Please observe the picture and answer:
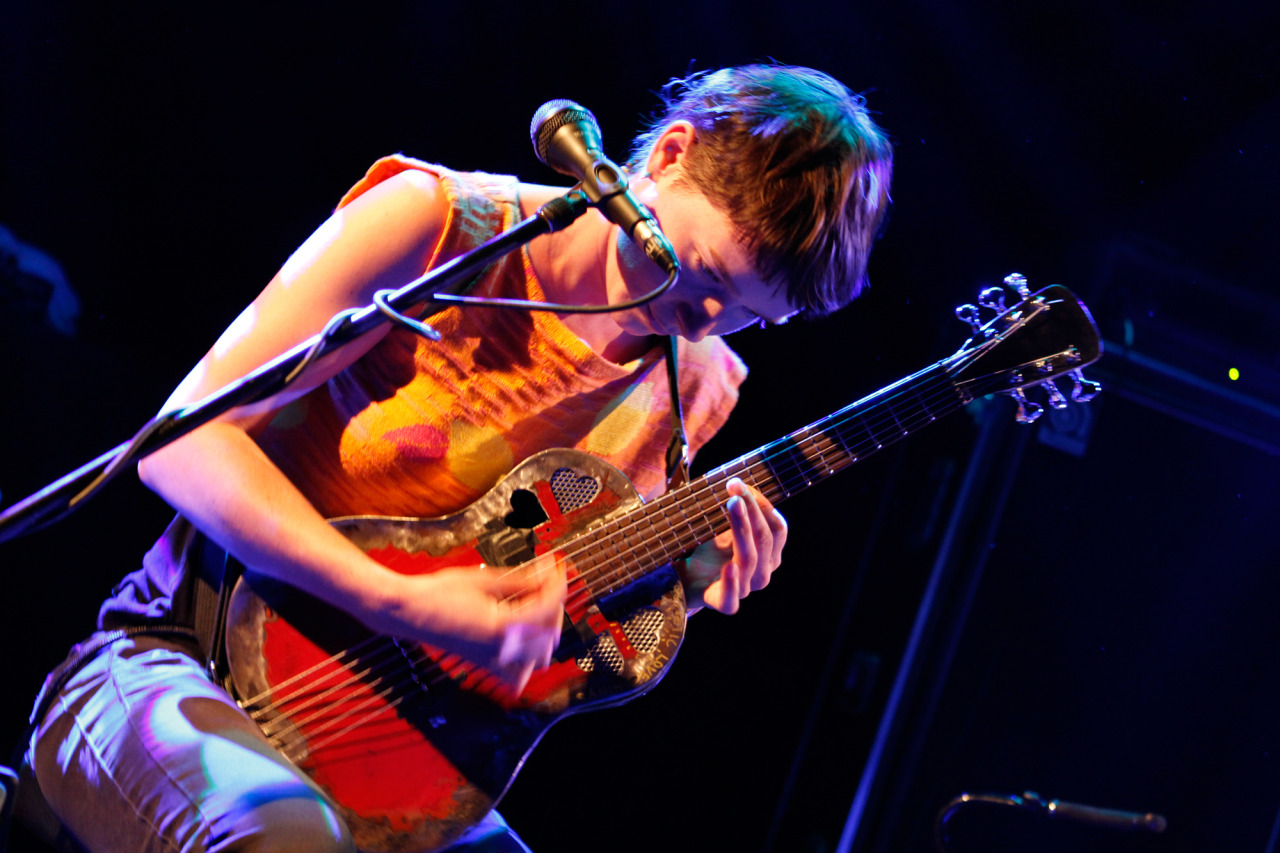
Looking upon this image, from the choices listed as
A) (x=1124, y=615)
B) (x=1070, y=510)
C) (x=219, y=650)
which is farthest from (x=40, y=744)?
(x=1124, y=615)

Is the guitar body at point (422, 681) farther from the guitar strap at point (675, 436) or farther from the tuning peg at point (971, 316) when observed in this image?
the tuning peg at point (971, 316)

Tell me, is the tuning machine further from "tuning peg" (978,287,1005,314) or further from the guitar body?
the guitar body

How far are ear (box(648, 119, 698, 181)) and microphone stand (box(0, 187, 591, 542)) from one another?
1.91 ft

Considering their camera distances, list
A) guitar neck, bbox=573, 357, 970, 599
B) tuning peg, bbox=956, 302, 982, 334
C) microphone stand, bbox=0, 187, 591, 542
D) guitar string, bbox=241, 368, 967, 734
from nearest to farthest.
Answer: microphone stand, bbox=0, 187, 591, 542 → guitar neck, bbox=573, 357, 970, 599 → guitar string, bbox=241, 368, 967, 734 → tuning peg, bbox=956, 302, 982, 334

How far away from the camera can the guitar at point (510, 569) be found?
4.90 ft

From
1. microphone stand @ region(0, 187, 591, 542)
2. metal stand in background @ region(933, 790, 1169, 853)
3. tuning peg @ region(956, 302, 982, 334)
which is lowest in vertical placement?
metal stand in background @ region(933, 790, 1169, 853)

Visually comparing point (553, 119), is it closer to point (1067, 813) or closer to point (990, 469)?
point (990, 469)

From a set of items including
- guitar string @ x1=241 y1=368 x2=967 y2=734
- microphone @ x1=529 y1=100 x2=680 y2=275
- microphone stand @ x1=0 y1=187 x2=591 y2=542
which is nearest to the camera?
microphone stand @ x1=0 y1=187 x2=591 y2=542

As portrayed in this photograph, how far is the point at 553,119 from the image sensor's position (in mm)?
1118

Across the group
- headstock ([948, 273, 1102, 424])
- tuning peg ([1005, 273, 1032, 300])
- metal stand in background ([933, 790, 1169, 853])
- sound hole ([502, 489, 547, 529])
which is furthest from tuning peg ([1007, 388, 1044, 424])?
metal stand in background ([933, 790, 1169, 853])

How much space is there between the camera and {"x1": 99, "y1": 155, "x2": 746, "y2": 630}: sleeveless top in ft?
5.07

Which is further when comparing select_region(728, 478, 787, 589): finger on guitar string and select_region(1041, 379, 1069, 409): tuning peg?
select_region(1041, 379, 1069, 409): tuning peg

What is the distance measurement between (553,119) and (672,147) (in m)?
0.55

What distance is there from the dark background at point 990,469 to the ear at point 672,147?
1015mm
